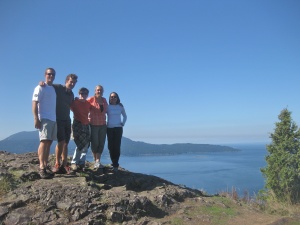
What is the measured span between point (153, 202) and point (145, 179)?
4.89ft

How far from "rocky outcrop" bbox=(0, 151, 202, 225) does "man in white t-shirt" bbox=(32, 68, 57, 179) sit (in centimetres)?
61

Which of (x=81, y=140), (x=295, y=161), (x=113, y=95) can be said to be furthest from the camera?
→ (x=295, y=161)

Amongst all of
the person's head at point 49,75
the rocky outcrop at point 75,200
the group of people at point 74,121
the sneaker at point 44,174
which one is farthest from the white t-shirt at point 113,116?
the sneaker at point 44,174

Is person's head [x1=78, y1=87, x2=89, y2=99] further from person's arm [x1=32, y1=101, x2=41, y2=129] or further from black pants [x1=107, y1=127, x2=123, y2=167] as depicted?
person's arm [x1=32, y1=101, x2=41, y2=129]

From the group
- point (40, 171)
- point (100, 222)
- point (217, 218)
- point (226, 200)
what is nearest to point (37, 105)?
point (40, 171)

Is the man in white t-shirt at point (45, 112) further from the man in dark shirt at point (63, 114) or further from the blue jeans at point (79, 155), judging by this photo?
the blue jeans at point (79, 155)

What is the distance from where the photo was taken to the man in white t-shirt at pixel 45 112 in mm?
5789

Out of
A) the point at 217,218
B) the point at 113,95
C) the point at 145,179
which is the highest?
the point at 113,95

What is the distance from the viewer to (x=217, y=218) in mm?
5836

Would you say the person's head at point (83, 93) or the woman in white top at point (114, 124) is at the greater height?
the person's head at point (83, 93)

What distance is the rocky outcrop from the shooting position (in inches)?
193

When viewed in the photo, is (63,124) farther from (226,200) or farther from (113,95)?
(226,200)

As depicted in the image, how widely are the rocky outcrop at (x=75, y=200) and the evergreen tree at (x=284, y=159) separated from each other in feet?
46.4

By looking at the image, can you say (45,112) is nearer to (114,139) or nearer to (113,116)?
(113,116)
